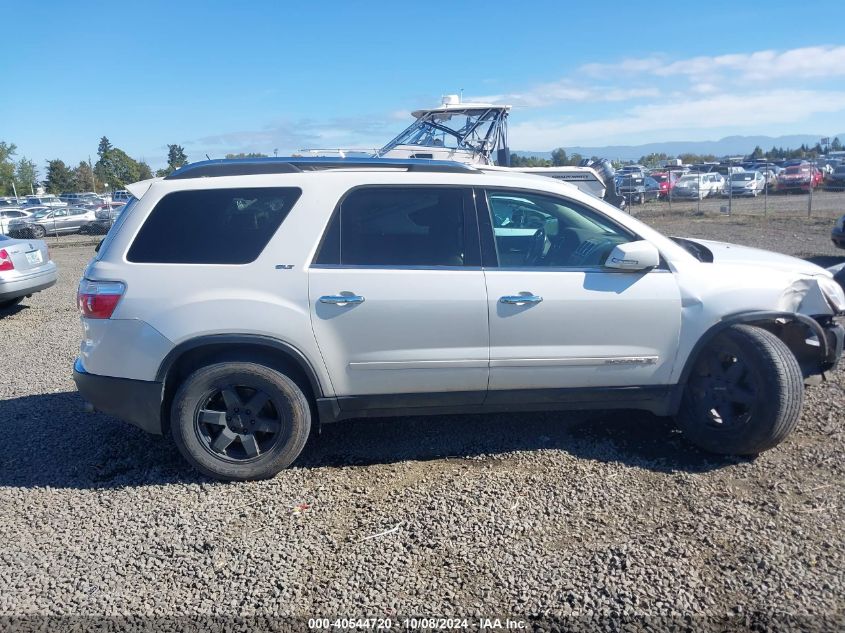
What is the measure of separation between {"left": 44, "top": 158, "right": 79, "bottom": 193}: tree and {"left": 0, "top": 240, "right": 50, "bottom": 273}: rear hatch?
228 ft

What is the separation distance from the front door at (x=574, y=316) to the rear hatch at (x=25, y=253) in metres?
7.95

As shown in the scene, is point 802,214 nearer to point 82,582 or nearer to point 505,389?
point 505,389

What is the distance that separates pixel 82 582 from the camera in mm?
3328

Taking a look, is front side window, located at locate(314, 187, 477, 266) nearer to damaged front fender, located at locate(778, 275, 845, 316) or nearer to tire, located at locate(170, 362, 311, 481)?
tire, located at locate(170, 362, 311, 481)

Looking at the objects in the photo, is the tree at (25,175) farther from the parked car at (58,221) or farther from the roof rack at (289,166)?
the roof rack at (289,166)

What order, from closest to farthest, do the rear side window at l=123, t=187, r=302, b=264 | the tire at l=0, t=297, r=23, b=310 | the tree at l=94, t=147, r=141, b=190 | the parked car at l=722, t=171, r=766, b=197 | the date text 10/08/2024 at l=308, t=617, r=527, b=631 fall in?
the date text 10/08/2024 at l=308, t=617, r=527, b=631 → the rear side window at l=123, t=187, r=302, b=264 → the tire at l=0, t=297, r=23, b=310 → the parked car at l=722, t=171, r=766, b=197 → the tree at l=94, t=147, r=141, b=190

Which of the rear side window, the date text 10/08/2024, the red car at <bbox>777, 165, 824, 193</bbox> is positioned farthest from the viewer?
the red car at <bbox>777, 165, 824, 193</bbox>

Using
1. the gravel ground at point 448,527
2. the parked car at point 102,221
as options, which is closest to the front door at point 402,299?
the gravel ground at point 448,527

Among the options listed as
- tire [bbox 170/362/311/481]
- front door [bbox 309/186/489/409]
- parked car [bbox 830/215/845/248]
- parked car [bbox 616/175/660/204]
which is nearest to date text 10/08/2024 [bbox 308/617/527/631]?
tire [bbox 170/362/311/481]

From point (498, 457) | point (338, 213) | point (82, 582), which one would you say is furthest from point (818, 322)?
point (82, 582)

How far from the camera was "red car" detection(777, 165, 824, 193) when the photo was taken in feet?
105

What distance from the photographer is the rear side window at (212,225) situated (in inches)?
165

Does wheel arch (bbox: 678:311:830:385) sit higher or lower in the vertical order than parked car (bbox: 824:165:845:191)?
lower

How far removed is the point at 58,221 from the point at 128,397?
30002 millimetres
